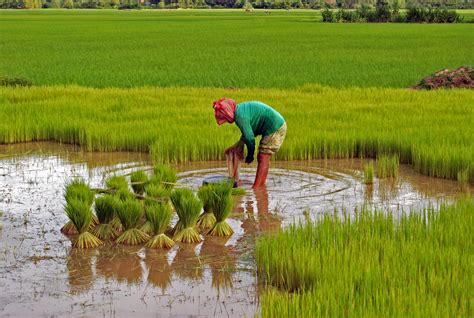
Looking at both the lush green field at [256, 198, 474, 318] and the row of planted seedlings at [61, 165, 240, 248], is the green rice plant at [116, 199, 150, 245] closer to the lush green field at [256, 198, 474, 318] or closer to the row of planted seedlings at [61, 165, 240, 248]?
the row of planted seedlings at [61, 165, 240, 248]

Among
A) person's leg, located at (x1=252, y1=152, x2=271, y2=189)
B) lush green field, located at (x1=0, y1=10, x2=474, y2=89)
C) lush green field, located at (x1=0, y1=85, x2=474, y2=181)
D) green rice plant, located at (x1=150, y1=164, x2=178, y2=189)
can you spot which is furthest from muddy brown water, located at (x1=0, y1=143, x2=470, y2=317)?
lush green field, located at (x1=0, y1=10, x2=474, y2=89)

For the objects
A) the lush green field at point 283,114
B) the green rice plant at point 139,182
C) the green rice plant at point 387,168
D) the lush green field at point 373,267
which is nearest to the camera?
the lush green field at point 373,267

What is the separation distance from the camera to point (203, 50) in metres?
29.2

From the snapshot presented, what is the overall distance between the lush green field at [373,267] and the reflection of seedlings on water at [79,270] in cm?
103

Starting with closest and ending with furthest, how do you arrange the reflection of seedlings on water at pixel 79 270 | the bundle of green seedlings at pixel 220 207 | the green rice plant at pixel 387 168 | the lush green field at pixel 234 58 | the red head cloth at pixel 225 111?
1. the reflection of seedlings on water at pixel 79 270
2. the bundle of green seedlings at pixel 220 207
3. the red head cloth at pixel 225 111
4. the green rice plant at pixel 387 168
5. the lush green field at pixel 234 58

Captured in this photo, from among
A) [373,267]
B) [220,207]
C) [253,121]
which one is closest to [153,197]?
[220,207]

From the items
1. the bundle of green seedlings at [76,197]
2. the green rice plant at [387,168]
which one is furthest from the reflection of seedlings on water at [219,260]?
the green rice plant at [387,168]

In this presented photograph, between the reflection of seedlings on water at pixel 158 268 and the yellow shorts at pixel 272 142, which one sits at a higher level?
the yellow shorts at pixel 272 142

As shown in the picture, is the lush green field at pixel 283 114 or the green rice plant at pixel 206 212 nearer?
the green rice plant at pixel 206 212

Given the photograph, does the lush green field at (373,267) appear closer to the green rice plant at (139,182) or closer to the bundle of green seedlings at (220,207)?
the bundle of green seedlings at (220,207)

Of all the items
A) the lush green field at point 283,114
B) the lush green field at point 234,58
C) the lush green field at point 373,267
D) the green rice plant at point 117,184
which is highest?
the green rice plant at point 117,184

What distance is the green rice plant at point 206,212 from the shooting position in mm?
5758

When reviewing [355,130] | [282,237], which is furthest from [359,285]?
[355,130]

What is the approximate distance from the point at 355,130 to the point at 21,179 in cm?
384
